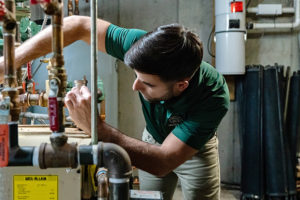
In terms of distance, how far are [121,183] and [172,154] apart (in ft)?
1.39

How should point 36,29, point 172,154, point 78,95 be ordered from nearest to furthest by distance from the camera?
point 78,95, point 172,154, point 36,29

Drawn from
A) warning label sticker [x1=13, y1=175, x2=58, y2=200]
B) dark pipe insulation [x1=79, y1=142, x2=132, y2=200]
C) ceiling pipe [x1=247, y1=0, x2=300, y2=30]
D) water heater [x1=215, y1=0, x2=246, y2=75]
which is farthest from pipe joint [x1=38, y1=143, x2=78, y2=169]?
ceiling pipe [x1=247, y1=0, x2=300, y2=30]

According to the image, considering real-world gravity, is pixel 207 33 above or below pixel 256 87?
above

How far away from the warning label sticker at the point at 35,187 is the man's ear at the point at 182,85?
0.52m

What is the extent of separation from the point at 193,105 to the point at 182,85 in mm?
95

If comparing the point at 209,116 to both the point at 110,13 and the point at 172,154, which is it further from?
the point at 110,13

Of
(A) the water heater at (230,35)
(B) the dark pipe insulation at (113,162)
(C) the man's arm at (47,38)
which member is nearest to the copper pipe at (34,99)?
→ (C) the man's arm at (47,38)

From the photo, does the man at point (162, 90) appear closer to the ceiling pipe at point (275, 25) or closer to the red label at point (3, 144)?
the red label at point (3, 144)

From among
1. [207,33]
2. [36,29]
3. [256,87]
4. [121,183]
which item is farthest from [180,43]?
[207,33]

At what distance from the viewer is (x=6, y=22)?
0.67 m

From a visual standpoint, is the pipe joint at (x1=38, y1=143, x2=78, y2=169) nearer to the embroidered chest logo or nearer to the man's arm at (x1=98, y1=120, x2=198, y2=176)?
the man's arm at (x1=98, y1=120, x2=198, y2=176)

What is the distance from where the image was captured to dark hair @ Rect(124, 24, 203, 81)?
998mm

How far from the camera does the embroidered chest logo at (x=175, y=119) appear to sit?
122cm

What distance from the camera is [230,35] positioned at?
2492 mm
